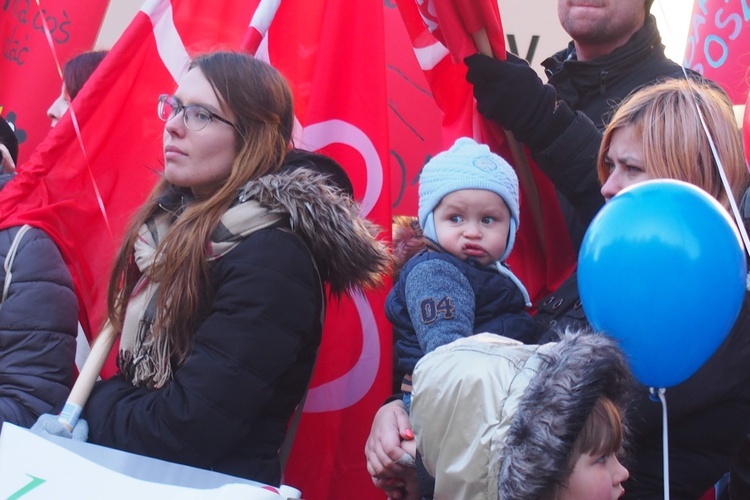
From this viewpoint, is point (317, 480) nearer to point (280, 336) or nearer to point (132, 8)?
point (280, 336)

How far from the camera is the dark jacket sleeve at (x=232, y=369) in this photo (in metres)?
2.14

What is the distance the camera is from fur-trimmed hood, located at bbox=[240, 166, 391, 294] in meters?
2.32

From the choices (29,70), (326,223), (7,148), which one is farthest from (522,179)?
(29,70)

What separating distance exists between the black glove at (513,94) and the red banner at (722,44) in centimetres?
78

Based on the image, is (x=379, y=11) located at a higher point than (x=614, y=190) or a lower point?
higher

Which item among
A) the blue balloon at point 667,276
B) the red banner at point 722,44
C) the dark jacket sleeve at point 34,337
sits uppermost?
the red banner at point 722,44

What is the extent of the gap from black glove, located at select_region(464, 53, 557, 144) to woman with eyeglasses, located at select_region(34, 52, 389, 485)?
1.75 ft

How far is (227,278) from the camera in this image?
7.33ft

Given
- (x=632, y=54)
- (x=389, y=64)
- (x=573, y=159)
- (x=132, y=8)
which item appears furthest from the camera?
(x=132, y=8)

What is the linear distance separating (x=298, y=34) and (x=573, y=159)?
0.97 meters

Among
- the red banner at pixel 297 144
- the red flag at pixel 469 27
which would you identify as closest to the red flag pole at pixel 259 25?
the red banner at pixel 297 144

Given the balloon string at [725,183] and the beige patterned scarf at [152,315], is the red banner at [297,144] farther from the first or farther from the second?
the balloon string at [725,183]

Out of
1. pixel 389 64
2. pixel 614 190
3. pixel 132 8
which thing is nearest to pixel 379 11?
pixel 389 64

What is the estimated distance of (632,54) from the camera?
9.81 ft
